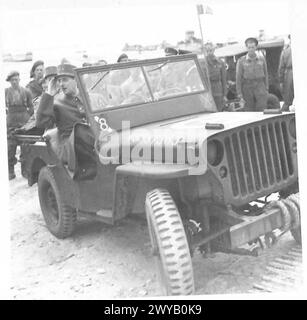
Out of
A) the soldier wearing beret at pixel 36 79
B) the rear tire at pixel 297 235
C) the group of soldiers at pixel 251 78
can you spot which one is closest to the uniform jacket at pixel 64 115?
the soldier wearing beret at pixel 36 79

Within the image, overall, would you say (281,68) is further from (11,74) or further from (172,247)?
(11,74)

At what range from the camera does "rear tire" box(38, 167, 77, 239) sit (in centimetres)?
326

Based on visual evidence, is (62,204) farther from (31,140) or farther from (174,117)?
(174,117)

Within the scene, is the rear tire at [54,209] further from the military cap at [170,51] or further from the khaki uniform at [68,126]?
the military cap at [170,51]

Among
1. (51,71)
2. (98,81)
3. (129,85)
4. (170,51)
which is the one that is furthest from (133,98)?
(51,71)

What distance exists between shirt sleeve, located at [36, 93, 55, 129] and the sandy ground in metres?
0.33

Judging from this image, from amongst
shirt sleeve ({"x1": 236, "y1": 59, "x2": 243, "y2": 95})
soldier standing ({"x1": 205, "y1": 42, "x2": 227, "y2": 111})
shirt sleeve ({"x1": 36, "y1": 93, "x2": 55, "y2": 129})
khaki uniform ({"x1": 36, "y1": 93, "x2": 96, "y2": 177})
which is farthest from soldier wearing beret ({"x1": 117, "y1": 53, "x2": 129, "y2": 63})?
shirt sleeve ({"x1": 236, "y1": 59, "x2": 243, "y2": 95})

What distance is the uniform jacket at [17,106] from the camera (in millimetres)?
2830

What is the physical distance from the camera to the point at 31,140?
10.6 ft

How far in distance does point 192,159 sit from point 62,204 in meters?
1.07

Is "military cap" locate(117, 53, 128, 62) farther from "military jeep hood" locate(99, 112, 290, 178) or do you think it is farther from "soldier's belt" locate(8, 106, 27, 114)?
"soldier's belt" locate(8, 106, 27, 114)

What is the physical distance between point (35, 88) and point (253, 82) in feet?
4.04

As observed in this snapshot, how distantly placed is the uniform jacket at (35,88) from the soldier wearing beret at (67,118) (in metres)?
0.05

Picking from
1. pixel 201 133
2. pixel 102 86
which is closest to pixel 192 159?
pixel 201 133
